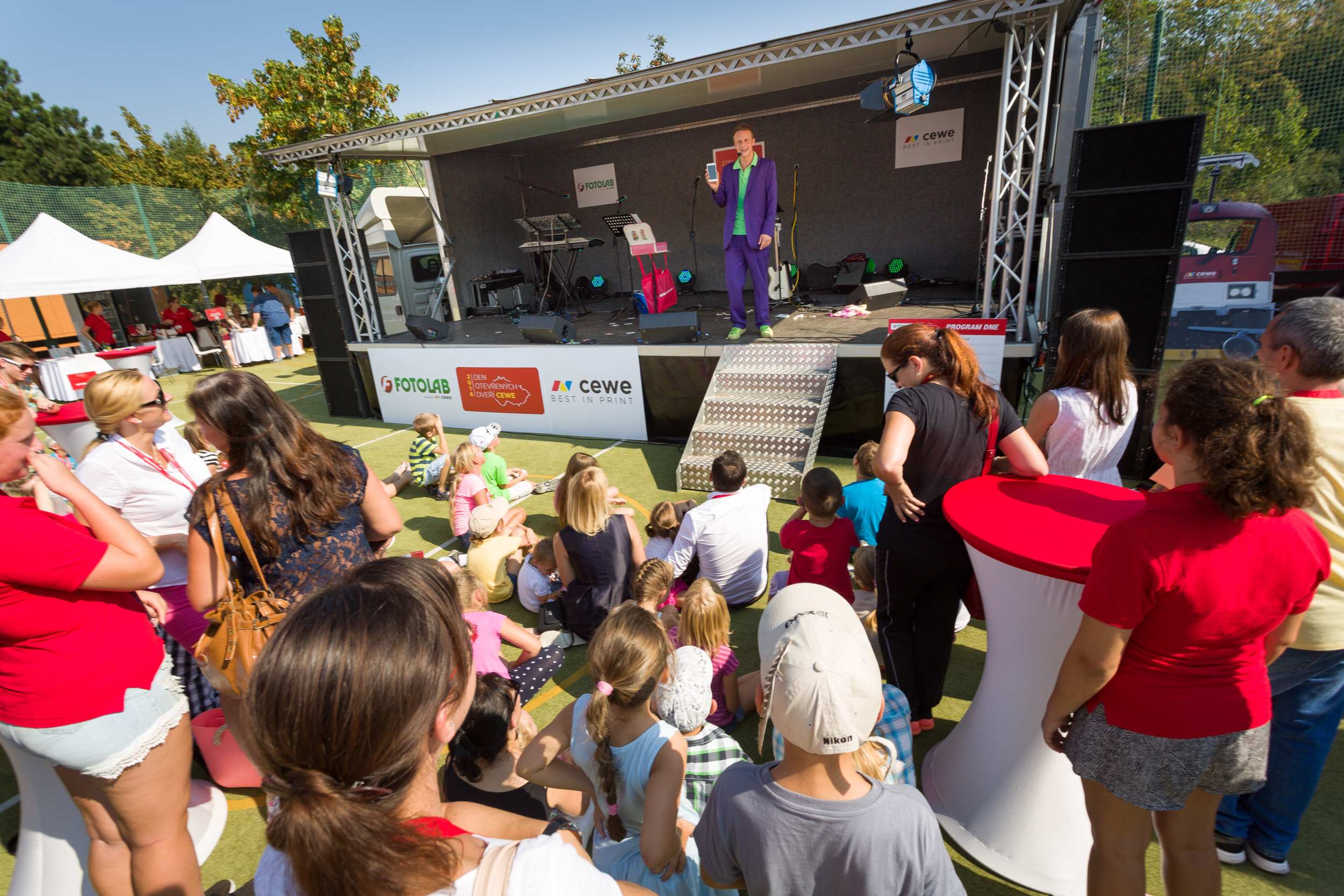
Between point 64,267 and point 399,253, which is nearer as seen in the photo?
point 64,267

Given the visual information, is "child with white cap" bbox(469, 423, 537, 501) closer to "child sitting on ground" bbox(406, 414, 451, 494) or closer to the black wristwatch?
"child sitting on ground" bbox(406, 414, 451, 494)

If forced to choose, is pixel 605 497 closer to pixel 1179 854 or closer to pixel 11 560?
pixel 11 560

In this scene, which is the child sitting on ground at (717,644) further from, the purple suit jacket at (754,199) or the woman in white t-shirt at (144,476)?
the purple suit jacket at (754,199)

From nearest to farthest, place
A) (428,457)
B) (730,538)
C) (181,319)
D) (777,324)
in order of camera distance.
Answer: (730,538)
(428,457)
(777,324)
(181,319)

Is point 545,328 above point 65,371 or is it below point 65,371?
above

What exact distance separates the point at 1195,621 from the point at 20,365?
6.16 m

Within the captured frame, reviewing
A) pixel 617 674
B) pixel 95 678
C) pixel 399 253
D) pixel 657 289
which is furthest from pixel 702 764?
pixel 399 253

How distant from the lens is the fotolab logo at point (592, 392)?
279 inches

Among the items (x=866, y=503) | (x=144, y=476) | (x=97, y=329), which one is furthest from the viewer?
(x=97, y=329)

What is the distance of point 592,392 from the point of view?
286 inches

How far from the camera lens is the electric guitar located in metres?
8.98

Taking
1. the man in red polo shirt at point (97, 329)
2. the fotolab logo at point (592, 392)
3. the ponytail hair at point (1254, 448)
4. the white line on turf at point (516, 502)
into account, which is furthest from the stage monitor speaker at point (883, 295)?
the man in red polo shirt at point (97, 329)

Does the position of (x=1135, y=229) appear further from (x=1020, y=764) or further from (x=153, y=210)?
(x=153, y=210)

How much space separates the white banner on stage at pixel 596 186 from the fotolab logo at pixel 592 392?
6.01 m
